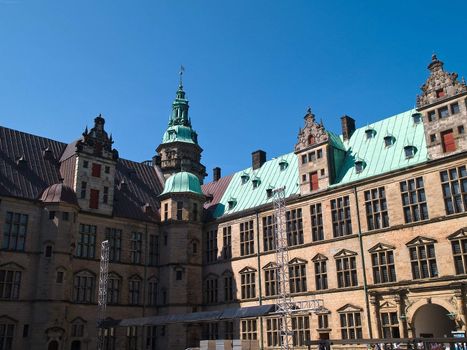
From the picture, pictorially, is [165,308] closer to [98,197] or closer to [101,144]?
[98,197]

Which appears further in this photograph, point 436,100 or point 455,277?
point 436,100

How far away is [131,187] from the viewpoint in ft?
164

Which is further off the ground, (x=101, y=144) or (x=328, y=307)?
(x=101, y=144)

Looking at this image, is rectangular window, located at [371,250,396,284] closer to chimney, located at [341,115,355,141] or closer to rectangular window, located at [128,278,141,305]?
chimney, located at [341,115,355,141]

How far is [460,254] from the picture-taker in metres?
30.6

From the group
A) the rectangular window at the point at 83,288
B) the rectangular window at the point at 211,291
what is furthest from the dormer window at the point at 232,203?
the rectangular window at the point at 83,288

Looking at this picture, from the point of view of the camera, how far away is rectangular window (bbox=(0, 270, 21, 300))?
122 ft

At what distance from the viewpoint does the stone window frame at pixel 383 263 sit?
33.7 m

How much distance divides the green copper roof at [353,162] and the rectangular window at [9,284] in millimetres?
17897

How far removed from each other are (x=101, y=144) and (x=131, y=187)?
6.02 meters

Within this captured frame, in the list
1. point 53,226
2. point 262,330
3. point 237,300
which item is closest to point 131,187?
point 53,226

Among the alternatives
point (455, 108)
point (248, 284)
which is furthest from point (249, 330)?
point (455, 108)

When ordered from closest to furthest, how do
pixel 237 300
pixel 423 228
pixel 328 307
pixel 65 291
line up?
1. pixel 423 228
2. pixel 328 307
3. pixel 65 291
4. pixel 237 300

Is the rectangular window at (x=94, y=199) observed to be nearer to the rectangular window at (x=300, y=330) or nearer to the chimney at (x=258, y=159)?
the chimney at (x=258, y=159)
